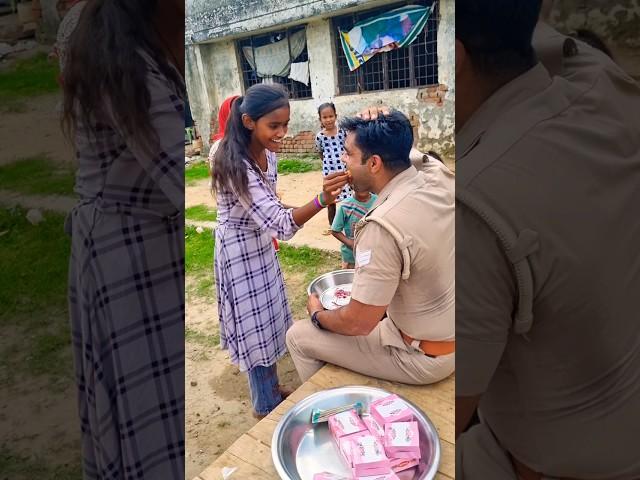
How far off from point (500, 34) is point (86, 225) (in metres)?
0.54

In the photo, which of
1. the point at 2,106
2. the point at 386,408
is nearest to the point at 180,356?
the point at 386,408

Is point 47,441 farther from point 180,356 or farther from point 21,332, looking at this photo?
point 180,356

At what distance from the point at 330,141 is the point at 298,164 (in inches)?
3.2

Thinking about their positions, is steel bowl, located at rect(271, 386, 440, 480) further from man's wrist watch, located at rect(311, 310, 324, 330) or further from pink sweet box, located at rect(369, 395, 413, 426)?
man's wrist watch, located at rect(311, 310, 324, 330)

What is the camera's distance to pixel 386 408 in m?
0.82

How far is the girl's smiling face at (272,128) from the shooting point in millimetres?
594

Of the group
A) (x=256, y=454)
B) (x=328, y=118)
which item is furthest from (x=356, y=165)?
(x=256, y=454)

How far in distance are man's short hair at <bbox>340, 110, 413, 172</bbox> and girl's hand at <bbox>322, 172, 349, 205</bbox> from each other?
0.06 metres

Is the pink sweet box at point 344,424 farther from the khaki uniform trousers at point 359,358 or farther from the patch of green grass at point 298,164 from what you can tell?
the patch of green grass at point 298,164

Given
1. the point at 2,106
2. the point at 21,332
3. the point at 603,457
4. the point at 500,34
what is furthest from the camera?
the point at 21,332

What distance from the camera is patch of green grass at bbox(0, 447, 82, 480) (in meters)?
2.06

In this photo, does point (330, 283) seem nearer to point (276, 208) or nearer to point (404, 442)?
point (276, 208)

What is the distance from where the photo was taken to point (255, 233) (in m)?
0.96

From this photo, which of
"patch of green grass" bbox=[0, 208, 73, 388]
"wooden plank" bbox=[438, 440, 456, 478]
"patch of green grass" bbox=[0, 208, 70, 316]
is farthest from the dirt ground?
"patch of green grass" bbox=[0, 208, 73, 388]
